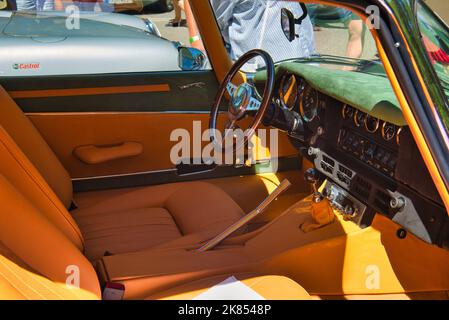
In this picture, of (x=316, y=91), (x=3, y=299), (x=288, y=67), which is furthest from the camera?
(x=288, y=67)

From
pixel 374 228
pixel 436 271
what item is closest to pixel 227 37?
pixel 374 228

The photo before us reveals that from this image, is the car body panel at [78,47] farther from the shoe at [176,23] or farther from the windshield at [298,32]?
the windshield at [298,32]

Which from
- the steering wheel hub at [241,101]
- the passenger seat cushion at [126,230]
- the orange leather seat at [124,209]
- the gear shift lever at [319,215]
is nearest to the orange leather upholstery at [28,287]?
the orange leather seat at [124,209]

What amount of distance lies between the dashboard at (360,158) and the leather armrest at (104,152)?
79 cm

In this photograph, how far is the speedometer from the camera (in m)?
2.13

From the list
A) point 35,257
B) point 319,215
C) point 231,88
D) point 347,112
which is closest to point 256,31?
point 231,88

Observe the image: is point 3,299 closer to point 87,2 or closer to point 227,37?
point 227,37

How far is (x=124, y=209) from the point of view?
244 cm

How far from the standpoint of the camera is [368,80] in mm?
1907

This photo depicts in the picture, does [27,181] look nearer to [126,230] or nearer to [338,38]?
[126,230]

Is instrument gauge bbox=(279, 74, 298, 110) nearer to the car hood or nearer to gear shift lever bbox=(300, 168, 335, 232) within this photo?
gear shift lever bbox=(300, 168, 335, 232)

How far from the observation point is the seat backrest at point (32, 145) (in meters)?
2.08

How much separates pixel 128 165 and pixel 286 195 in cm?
78

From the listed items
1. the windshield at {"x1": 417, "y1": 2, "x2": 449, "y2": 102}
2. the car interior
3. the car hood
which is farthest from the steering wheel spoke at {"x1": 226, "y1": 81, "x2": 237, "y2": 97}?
the car hood
